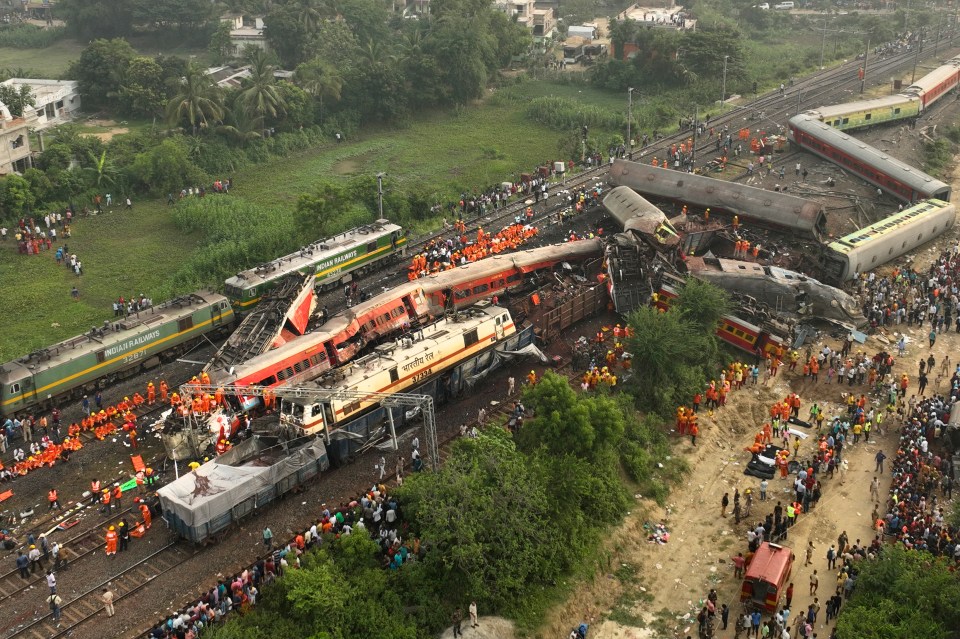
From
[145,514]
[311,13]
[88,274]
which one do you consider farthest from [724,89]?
[145,514]

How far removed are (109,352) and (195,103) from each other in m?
40.6

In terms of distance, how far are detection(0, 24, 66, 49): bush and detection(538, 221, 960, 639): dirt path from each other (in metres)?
105

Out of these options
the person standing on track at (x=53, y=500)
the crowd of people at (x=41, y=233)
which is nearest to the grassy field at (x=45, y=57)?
the crowd of people at (x=41, y=233)

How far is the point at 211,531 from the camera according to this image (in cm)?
3475

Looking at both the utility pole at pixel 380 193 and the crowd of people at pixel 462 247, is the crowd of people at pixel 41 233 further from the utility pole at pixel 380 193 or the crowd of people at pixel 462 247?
the crowd of people at pixel 462 247

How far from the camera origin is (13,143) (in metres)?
72.8

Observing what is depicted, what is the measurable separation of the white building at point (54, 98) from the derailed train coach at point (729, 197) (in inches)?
2088

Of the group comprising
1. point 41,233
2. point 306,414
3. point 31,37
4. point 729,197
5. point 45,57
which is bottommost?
point 729,197

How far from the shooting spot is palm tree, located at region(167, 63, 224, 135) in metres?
80.9

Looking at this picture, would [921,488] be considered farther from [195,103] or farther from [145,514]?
[195,103]

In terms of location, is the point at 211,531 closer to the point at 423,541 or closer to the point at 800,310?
the point at 423,541

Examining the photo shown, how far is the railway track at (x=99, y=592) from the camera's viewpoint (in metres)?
31.4

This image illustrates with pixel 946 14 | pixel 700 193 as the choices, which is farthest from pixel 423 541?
pixel 946 14

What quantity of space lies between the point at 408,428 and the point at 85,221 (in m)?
39.0
